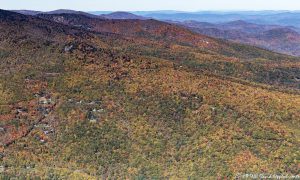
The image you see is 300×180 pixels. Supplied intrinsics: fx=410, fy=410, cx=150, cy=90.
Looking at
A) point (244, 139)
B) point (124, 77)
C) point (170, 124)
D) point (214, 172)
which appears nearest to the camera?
point (214, 172)

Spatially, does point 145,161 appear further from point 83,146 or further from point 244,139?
point 244,139

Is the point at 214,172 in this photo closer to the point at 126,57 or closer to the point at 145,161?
the point at 145,161

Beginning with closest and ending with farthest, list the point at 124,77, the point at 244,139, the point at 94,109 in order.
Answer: the point at 244,139 < the point at 94,109 < the point at 124,77

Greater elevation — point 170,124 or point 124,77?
point 124,77

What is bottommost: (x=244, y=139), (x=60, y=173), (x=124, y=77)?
(x=60, y=173)

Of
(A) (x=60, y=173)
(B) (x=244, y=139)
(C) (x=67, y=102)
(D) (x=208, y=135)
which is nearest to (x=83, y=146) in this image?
(A) (x=60, y=173)

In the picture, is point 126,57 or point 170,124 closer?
point 170,124

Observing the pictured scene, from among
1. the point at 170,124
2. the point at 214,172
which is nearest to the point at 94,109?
the point at 170,124
